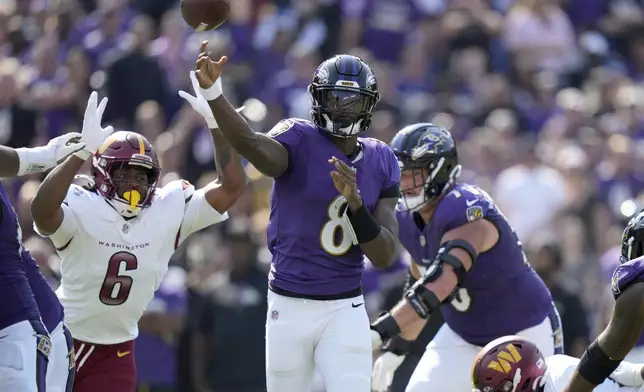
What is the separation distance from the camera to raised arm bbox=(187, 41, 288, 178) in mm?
6113

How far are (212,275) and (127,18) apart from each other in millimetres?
3942

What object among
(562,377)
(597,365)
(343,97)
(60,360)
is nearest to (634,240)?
(597,365)

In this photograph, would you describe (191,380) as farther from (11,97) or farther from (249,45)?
(249,45)

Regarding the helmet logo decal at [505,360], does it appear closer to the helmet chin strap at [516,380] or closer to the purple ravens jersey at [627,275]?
the helmet chin strap at [516,380]

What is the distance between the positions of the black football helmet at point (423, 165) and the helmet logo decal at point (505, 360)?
1.53m

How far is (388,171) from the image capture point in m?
6.75

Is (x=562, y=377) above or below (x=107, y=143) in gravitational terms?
below

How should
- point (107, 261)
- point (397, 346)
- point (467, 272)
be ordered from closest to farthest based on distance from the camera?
point (107, 261) < point (467, 272) < point (397, 346)

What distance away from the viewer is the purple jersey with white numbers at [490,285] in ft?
24.5

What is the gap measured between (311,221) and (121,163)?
40.5 inches

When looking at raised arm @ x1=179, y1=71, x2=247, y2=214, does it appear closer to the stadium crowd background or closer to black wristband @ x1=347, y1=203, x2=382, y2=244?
black wristband @ x1=347, y1=203, x2=382, y2=244

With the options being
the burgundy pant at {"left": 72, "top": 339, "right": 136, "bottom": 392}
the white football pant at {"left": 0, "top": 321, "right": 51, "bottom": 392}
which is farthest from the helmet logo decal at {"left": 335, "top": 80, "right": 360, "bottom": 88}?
the white football pant at {"left": 0, "top": 321, "right": 51, "bottom": 392}

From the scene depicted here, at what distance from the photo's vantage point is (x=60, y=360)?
6.13m

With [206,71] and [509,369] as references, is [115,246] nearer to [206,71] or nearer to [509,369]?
[206,71]
